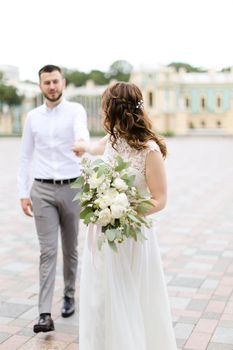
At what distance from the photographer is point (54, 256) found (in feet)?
13.9

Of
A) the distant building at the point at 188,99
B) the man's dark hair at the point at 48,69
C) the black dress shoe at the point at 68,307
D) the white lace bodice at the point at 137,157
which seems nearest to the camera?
the white lace bodice at the point at 137,157

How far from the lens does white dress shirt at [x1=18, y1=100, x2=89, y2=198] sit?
436 cm

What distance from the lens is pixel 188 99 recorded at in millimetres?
65938

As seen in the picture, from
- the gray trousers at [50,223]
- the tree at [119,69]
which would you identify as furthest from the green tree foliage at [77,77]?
the gray trousers at [50,223]

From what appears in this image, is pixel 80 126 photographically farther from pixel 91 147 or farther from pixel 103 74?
pixel 103 74

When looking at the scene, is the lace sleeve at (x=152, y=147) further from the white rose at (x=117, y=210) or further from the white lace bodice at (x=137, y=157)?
the white rose at (x=117, y=210)

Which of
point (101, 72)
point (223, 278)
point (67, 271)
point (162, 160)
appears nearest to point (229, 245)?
point (223, 278)

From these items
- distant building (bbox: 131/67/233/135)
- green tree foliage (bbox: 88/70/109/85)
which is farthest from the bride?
green tree foliage (bbox: 88/70/109/85)

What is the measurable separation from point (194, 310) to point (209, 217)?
4689 millimetres

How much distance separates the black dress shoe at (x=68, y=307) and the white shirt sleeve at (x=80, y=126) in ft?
4.30

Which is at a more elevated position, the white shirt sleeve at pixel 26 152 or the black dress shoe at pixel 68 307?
the white shirt sleeve at pixel 26 152

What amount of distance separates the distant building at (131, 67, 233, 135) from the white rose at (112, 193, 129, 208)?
177ft

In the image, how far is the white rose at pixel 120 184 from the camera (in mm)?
2896

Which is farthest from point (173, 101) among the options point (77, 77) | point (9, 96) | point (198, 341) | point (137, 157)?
point (137, 157)
